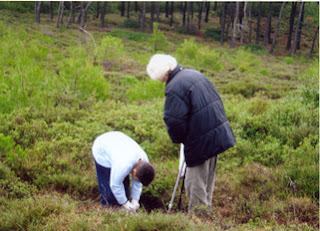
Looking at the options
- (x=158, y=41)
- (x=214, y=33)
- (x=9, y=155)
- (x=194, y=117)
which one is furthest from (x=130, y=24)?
(x=194, y=117)

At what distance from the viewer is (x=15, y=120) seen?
5.29 meters

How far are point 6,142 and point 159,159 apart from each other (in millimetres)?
2489

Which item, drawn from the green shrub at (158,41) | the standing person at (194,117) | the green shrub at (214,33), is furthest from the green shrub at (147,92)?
the green shrub at (214,33)

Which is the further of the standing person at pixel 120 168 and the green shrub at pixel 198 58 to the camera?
the green shrub at pixel 198 58

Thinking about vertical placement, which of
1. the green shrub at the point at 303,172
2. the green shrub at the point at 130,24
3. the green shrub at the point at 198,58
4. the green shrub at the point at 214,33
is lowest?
the green shrub at the point at 303,172

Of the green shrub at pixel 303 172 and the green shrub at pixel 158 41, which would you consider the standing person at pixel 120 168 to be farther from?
the green shrub at pixel 158 41

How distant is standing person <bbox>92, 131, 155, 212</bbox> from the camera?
9.96 ft

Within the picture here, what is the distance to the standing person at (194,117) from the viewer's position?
285 centimetres

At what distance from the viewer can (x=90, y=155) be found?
4.85 m

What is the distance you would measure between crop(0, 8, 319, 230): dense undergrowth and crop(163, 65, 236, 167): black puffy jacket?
750mm

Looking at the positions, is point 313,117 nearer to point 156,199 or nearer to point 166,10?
point 156,199

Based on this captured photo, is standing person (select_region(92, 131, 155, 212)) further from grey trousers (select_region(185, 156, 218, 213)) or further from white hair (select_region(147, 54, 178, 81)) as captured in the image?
white hair (select_region(147, 54, 178, 81))

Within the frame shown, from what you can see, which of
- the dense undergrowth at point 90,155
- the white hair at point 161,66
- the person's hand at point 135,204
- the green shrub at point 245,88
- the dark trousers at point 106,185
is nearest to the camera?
the dense undergrowth at point 90,155

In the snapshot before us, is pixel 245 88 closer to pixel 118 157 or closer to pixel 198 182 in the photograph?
pixel 198 182
